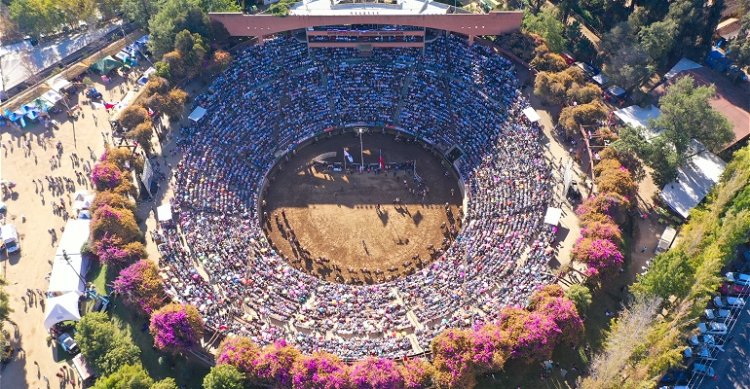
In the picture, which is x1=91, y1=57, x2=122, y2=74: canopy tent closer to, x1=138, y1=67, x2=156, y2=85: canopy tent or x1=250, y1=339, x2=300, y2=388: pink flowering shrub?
x1=138, y1=67, x2=156, y2=85: canopy tent

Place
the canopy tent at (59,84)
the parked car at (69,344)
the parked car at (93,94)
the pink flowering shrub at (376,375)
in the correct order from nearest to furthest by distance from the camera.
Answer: the pink flowering shrub at (376,375)
the parked car at (69,344)
the parked car at (93,94)
the canopy tent at (59,84)

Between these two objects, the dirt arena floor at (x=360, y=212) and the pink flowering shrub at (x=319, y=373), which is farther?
the dirt arena floor at (x=360, y=212)

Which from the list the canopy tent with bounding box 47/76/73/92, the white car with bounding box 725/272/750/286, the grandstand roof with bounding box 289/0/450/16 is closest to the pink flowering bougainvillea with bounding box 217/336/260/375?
the grandstand roof with bounding box 289/0/450/16

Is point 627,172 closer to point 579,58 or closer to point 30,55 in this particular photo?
point 579,58

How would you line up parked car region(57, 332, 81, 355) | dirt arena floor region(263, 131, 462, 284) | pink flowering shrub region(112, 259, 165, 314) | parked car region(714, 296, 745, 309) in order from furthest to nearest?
1. dirt arena floor region(263, 131, 462, 284)
2. parked car region(714, 296, 745, 309)
3. parked car region(57, 332, 81, 355)
4. pink flowering shrub region(112, 259, 165, 314)

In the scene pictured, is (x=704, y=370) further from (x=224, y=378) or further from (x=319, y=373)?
(x=224, y=378)

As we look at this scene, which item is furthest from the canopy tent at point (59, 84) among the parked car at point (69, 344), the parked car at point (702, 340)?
the parked car at point (702, 340)

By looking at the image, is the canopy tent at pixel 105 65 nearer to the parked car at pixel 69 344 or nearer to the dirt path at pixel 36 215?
the dirt path at pixel 36 215

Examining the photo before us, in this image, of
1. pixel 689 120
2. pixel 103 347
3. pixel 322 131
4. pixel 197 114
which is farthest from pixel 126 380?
pixel 689 120
